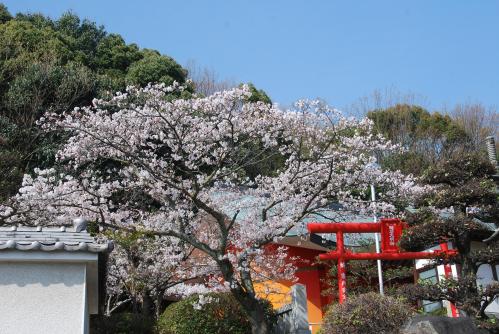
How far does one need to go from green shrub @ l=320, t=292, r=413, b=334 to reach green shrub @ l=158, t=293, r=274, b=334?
2.48m

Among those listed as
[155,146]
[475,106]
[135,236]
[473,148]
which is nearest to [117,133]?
[155,146]

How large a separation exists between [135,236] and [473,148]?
2423 centimetres

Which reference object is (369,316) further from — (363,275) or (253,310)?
(363,275)

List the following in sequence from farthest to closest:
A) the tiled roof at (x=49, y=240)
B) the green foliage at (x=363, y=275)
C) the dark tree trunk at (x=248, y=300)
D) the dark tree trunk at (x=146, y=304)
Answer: the green foliage at (x=363, y=275) → the dark tree trunk at (x=146, y=304) → the dark tree trunk at (x=248, y=300) → the tiled roof at (x=49, y=240)

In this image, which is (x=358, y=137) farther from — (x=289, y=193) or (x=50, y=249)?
(x=50, y=249)

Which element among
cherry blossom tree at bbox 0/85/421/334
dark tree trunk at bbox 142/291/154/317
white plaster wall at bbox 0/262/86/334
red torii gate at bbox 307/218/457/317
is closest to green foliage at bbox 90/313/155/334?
dark tree trunk at bbox 142/291/154/317

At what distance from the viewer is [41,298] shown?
7051 millimetres

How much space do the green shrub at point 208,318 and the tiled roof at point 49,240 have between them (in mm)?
6013

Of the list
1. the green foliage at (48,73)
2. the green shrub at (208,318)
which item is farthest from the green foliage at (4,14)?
the green shrub at (208,318)

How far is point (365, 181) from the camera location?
1389 centimetres

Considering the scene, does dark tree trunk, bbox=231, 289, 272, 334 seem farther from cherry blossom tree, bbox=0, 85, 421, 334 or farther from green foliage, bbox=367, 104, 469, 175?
green foliage, bbox=367, 104, 469, 175

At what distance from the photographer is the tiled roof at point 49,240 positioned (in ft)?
22.6

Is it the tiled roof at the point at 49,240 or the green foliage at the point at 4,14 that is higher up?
the green foliage at the point at 4,14

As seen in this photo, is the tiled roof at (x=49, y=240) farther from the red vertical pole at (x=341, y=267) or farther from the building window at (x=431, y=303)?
the building window at (x=431, y=303)
